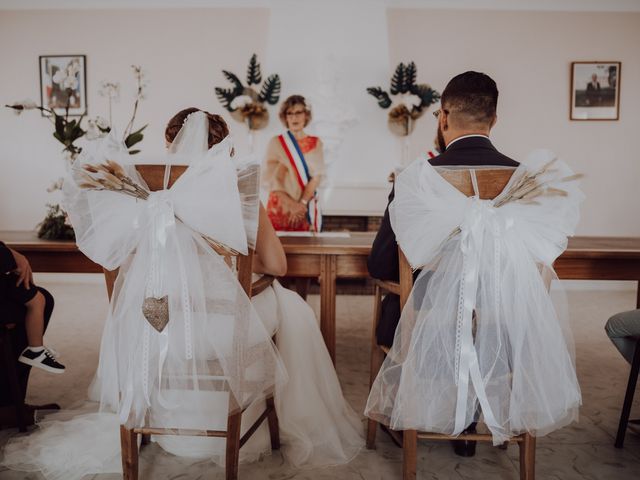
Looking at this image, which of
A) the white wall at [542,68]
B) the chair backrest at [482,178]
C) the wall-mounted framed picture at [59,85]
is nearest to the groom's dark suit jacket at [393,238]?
the chair backrest at [482,178]

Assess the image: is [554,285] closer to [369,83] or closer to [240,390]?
[240,390]

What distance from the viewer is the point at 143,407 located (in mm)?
1400

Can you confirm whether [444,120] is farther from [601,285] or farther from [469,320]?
[601,285]

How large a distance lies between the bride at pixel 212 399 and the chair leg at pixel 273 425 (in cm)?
2

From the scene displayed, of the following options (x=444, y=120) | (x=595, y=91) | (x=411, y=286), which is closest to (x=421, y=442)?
(x=411, y=286)

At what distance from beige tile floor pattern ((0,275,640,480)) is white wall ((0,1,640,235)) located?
1.84 metres

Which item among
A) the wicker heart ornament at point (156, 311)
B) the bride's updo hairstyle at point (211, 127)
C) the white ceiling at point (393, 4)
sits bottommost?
the wicker heart ornament at point (156, 311)

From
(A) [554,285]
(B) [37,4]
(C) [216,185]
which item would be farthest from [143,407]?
(B) [37,4]

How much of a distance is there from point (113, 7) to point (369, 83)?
2693 mm

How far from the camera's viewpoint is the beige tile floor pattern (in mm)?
1658

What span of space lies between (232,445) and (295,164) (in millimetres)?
2170

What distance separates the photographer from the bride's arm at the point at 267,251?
1605 millimetres

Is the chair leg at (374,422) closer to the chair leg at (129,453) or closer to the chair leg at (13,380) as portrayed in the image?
the chair leg at (129,453)

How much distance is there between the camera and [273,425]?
177 cm
